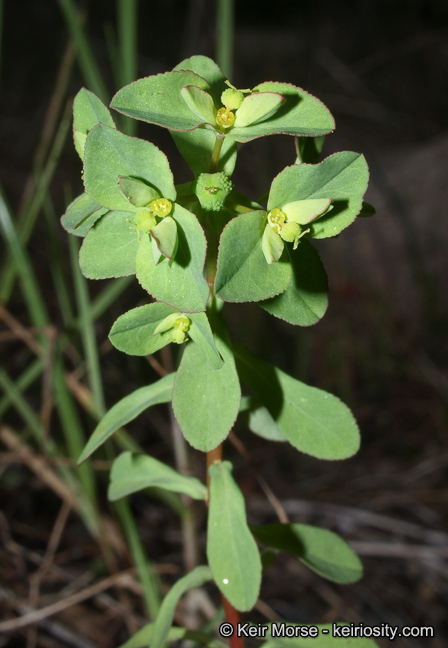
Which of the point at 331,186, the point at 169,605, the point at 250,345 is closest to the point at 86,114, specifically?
the point at 331,186

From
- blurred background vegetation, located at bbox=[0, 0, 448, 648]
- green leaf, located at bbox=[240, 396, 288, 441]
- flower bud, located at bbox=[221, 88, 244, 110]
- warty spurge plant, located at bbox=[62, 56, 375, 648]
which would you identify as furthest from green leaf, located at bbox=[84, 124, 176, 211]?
blurred background vegetation, located at bbox=[0, 0, 448, 648]

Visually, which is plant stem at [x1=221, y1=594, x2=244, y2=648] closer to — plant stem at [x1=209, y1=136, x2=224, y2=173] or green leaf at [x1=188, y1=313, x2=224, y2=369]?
green leaf at [x1=188, y1=313, x2=224, y2=369]

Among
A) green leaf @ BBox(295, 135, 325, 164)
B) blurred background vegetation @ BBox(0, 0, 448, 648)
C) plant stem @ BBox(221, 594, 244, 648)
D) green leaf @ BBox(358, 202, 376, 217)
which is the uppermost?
green leaf @ BBox(295, 135, 325, 164)

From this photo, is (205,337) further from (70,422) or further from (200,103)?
(70,422)

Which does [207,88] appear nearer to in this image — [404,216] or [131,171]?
[131,171]

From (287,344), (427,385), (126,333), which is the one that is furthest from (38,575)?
(427,385)

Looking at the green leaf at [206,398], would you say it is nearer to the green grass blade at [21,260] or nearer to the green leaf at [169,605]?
the green leaf at [169,605]

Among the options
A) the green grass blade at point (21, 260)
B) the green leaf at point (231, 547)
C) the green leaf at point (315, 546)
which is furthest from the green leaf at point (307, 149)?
the green grass blade at point (21, 260)
